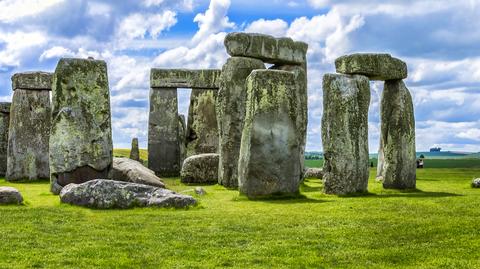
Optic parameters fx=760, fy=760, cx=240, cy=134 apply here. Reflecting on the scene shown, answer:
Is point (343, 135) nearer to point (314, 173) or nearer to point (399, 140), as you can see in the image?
point (399, 140)

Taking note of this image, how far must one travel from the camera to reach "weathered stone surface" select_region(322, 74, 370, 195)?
20.8 metres

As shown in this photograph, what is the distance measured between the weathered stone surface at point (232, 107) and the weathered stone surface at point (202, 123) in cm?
912

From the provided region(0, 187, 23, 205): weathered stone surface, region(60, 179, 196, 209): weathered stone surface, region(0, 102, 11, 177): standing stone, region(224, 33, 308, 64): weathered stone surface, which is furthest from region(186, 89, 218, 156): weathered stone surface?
region(60, 179, 196, 209): weathered stone surface

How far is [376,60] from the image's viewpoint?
2191 centimetres

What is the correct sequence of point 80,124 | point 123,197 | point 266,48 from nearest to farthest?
1. point 123,197
2. point 80,124
3. point 266,48

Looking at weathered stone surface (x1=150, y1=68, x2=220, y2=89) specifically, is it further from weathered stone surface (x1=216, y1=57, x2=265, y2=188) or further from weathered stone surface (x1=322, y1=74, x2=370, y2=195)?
weathered stone surface (x1=322, y1=74, x2=370, y2=195)

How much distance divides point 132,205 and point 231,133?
8641 mm

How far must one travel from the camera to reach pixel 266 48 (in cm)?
2709

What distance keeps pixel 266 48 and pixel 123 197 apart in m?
10.9

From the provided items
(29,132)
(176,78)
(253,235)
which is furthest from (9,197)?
(176,78)

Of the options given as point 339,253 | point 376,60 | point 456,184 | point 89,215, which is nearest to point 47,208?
point 89,215

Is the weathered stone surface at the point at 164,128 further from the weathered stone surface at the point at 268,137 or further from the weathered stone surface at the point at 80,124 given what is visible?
the weathered stone surface at the point at 268,137

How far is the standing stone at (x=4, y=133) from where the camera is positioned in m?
33.5

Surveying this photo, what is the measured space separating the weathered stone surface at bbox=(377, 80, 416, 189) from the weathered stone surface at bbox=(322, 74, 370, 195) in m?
2.34
